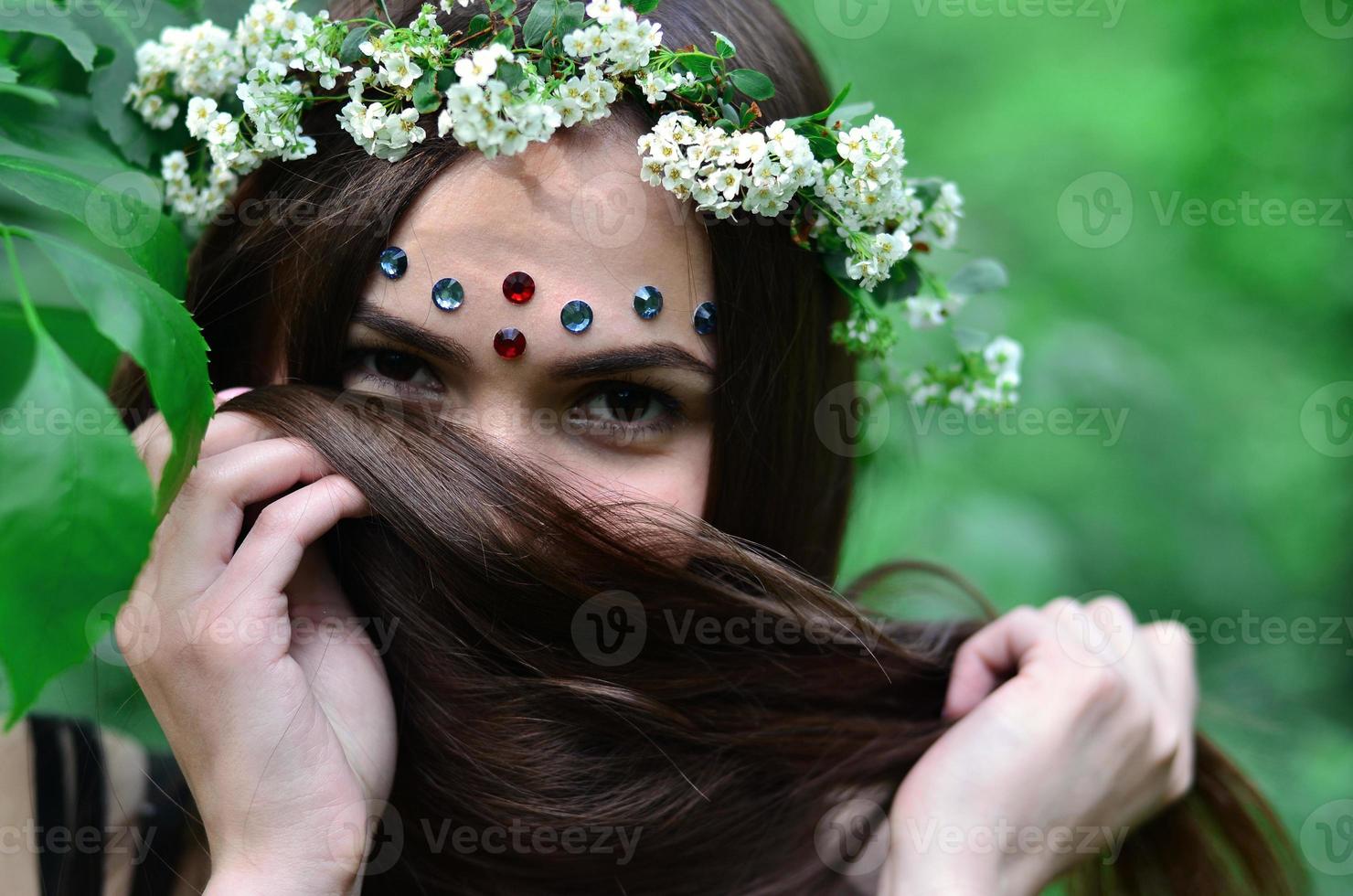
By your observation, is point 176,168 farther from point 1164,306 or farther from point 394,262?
point 1164,306

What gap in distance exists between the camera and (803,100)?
4.74ft

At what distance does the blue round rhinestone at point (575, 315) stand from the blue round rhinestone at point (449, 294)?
4.5 inches

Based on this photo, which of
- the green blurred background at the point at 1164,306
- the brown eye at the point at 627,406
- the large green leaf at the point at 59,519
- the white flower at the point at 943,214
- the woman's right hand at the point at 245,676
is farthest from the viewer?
the green blurred background at the point at 1164,306

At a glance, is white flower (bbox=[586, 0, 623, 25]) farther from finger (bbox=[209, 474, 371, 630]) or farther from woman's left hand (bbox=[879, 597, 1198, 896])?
woman's left hand (bbox=[879, 597, 1198, 896])

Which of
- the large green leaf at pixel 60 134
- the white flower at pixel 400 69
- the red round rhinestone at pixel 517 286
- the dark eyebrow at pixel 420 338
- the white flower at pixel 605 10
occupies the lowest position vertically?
the dark eyebrow at pixel 420 338

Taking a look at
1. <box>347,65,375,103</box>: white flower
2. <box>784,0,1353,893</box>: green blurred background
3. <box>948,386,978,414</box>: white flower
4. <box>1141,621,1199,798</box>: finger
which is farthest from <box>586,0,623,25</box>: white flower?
<box>784,0,1353,893</box>: green blurred background

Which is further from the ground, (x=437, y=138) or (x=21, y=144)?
(x=437, y=138)

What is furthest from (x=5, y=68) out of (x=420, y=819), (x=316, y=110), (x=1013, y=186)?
(x=1013, y=186)

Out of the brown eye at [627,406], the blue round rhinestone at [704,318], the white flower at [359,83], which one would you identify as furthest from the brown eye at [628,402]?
the white flower at [359,83]

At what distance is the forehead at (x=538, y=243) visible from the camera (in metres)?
1.20

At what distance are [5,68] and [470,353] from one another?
1.75 feet

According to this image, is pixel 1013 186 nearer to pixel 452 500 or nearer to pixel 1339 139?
pixel 1339 139

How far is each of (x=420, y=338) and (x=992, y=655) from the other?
947 millimetres

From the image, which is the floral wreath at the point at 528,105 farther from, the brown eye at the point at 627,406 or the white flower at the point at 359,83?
the brown eye at the point at 627,406
